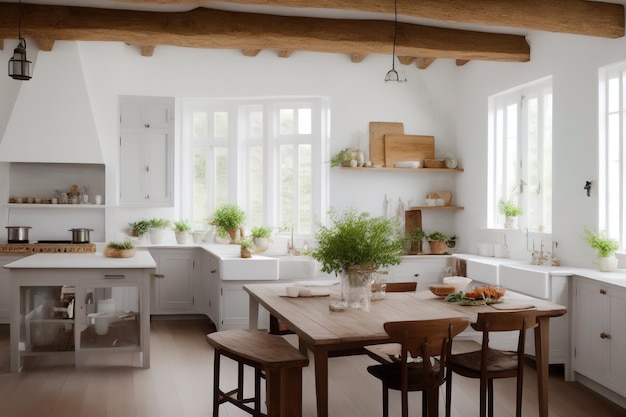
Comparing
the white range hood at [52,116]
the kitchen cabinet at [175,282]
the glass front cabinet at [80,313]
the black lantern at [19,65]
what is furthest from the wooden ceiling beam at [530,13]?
the kitchen cabinet at [175,282]

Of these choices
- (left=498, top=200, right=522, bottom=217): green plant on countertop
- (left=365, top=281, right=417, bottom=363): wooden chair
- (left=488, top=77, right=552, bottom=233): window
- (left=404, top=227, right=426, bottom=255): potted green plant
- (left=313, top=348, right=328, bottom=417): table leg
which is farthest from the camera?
(left=404, top=227, right=426, bottom=255): potted green plant

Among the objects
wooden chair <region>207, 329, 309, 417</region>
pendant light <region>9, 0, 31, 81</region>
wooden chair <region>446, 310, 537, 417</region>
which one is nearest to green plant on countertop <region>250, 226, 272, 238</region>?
pendant light <region>9, 0, 31, 81</region>

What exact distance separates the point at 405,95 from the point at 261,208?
2349 millimetres

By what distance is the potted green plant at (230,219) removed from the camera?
26.0 feet

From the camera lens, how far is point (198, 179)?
8.52m

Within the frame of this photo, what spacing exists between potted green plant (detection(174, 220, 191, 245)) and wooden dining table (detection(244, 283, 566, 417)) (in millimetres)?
3583

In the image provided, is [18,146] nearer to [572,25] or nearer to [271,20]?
[271,20]

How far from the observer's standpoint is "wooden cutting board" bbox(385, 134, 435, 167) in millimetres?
8172

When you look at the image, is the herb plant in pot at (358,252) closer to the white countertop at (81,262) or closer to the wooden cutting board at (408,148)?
the white countertop at (81,262)

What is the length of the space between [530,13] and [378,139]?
9.97 feet

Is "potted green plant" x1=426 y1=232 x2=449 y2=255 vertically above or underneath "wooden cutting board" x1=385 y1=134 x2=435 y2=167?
underneath

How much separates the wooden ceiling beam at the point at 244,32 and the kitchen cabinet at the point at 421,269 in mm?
2397

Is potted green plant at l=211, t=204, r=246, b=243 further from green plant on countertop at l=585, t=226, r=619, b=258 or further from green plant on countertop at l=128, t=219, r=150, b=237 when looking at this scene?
green plant on countertop at l=585, t=226, r=619, b=258

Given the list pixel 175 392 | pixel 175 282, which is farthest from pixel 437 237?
pixel 175 392
